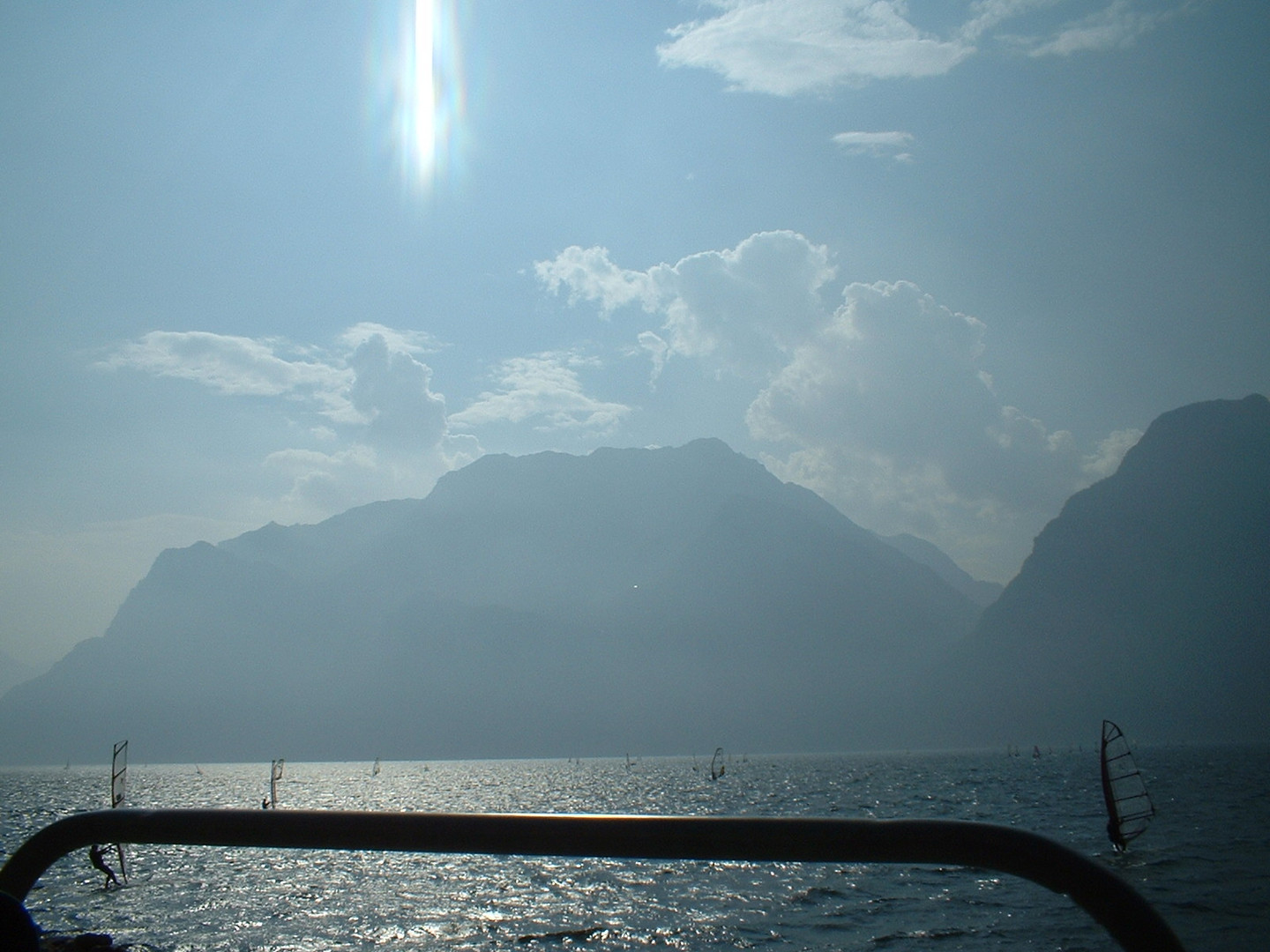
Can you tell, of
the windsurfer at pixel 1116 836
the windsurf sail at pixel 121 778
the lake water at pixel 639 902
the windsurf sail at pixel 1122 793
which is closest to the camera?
the lake water at pixel 639 902

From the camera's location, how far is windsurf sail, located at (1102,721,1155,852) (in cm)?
3597

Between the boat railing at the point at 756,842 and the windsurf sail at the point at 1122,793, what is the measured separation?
1516 inches

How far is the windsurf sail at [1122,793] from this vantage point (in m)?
36.0

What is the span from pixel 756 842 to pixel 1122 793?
4133 cm

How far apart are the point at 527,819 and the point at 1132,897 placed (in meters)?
1.57

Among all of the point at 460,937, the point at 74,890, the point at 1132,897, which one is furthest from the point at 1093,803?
the point at 1132,897

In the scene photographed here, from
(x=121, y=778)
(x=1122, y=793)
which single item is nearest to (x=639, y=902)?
(x=1122, y=793)

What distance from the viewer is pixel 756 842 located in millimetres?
2412

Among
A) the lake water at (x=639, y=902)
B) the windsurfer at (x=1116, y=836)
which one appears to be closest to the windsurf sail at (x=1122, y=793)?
the windsurfer at (x=1116, y=836)

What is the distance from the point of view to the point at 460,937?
2283cm

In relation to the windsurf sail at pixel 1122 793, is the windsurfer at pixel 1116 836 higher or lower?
lower

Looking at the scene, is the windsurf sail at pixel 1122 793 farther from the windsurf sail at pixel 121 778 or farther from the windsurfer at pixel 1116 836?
the windsurf sail at pixel 121 778

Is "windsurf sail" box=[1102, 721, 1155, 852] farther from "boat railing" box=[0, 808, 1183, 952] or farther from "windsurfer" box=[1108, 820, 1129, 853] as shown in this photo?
"boat railing" box=[0, 808, 1183, 952]

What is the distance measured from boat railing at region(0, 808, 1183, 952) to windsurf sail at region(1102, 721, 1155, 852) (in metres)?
38.5
